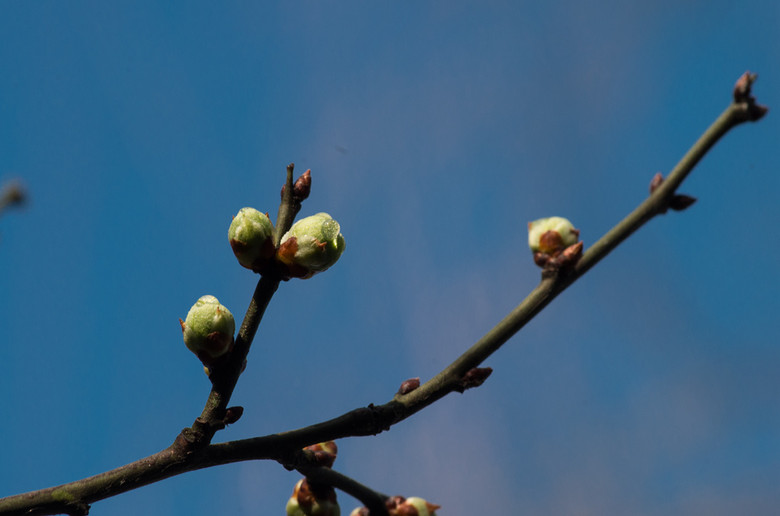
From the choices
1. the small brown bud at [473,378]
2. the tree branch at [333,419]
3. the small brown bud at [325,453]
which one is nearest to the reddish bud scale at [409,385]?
the tree branch at [333,419]

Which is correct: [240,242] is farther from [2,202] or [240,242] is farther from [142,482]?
[2,202]

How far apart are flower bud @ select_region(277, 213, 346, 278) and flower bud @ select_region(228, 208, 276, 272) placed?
5 cm

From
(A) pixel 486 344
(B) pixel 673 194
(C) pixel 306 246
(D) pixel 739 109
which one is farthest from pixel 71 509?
(D) pixel 739 109

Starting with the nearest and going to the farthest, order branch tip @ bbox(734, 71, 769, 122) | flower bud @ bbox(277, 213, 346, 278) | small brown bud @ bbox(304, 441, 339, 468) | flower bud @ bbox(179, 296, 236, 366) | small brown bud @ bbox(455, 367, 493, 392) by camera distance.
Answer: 1. branch tip @ bbox(734, 71, 769, 122)
2. small brown bud @ bbox(455, 367, 493, 392)
3. flower bud @ bbox(179, 296, 236, 366)
4. flower bud @ bbox(277, 213, 346, 278)
5. small brown bud @ bbox(304, 441, 339, 468)

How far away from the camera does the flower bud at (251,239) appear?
2170 millimetres

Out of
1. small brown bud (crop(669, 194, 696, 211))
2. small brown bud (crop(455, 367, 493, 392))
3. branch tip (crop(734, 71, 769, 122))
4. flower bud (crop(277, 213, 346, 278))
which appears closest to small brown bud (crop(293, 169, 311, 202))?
flower bud (crop(277, 213, 346, 278))

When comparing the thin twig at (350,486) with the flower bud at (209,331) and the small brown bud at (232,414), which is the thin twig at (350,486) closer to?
the small brown bud at (232,414)

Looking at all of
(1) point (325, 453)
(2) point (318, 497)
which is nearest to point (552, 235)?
(1) point (325, 453)

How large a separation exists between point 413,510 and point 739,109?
147 centimetres

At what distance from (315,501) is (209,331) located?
0.71 metres

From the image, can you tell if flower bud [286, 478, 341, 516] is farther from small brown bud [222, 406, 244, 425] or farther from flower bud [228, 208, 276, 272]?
flower bud [228, 208, 276, 272]

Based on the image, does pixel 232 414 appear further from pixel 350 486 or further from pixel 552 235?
pixel 552 235

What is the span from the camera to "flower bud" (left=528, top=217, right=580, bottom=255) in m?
2.05

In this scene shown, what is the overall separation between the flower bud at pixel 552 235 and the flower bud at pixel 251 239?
76cm
